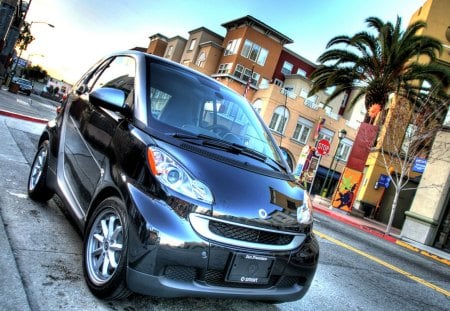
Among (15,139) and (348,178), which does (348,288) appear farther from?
(348,178)

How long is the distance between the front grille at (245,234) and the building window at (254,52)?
140 ft

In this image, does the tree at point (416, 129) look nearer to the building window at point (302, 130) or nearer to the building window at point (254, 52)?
the building window at point (302, 130)

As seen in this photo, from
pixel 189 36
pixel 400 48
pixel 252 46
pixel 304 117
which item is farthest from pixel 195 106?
pixel 189 36

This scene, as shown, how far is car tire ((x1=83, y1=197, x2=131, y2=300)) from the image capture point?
8.21ft

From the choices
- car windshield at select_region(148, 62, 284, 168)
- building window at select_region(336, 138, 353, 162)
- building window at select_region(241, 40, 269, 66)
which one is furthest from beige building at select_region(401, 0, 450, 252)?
building window at select_region(241, 40, 269, 66)

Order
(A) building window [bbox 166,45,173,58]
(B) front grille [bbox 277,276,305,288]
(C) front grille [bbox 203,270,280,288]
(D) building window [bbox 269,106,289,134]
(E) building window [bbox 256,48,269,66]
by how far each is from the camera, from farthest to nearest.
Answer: (A) building window [bbox 166,45,173,58] < (E) building window [bbox 256,48,269,66] < (D) building window [bbox 269,106,289,134] < (B) front grille [bbox 277,276,305,288] < (C) front grille [bbox 203,270,280,288]

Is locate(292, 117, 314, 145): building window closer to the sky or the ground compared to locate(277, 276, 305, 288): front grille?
closer to the sky

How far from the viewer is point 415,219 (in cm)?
1562

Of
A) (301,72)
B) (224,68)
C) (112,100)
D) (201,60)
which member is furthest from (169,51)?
(112,100)

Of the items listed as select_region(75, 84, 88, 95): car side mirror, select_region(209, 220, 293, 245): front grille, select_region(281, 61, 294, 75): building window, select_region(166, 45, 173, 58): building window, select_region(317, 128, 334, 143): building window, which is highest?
select_region(281, 61, 294, 75): building window

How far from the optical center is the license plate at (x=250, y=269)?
99.2 inches

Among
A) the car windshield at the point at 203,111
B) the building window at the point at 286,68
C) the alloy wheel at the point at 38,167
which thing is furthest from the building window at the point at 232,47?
the car windshield at the point at 203,111

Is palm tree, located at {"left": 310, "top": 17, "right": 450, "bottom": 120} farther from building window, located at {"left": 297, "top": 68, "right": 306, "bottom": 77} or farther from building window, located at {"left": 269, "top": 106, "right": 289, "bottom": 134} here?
building window, located at {"left": 297, "top": 68, "right": 306, "bottom": 77}

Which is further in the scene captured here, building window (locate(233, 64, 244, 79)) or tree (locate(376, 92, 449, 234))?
building window (locate(233, 64, 244, 79))
